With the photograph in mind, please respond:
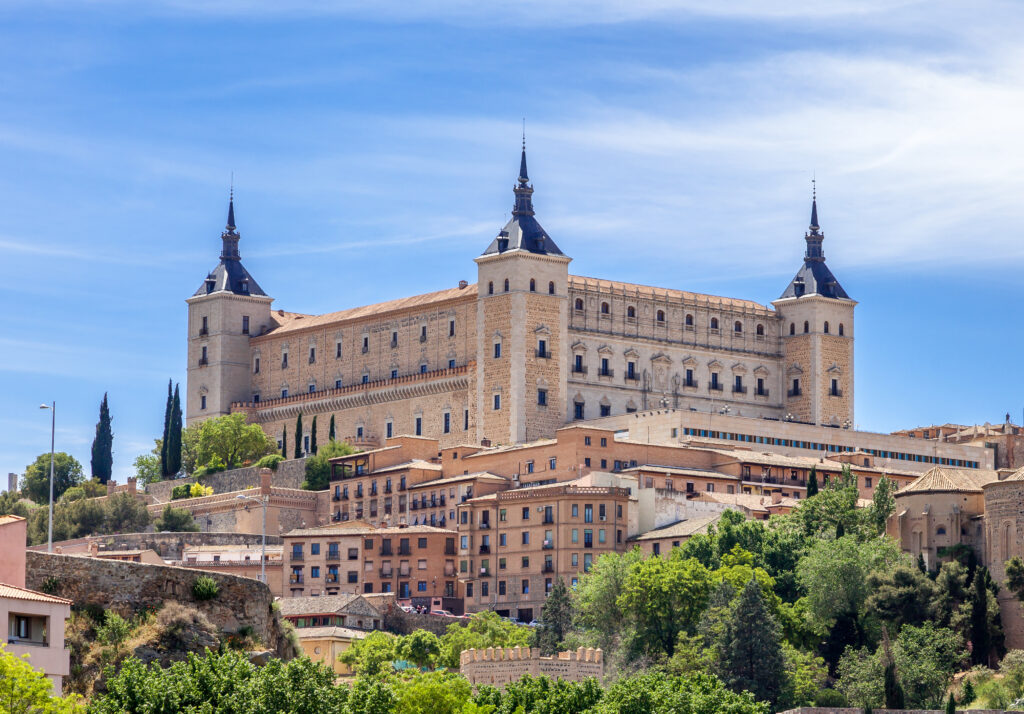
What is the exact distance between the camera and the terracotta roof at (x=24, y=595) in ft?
143

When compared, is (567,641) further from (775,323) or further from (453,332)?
(775,323)

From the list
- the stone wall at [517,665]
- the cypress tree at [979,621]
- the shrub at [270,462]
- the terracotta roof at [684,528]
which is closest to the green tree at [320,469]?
the shrub at [270,462]

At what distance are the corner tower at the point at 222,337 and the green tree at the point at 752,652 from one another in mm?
72560

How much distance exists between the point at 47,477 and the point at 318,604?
49652mm

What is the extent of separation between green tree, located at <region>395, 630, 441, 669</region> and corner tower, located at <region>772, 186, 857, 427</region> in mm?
53724

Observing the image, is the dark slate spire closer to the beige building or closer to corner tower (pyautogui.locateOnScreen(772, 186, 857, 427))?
corner tower (pyautogui.locateOnScreen(772, 186, 857, 427))

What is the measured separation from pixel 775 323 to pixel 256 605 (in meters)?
108

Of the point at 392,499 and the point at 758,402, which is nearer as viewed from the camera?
the point at 392,499

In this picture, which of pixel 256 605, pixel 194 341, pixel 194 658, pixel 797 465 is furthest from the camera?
pixel 194 341

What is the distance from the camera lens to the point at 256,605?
51062 mm

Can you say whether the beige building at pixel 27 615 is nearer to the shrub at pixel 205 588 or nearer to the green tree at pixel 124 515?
the shrub at pixel 205 588

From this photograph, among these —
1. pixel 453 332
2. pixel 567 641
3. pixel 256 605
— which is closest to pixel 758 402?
pixel 453 332

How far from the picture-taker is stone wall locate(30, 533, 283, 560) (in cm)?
12912

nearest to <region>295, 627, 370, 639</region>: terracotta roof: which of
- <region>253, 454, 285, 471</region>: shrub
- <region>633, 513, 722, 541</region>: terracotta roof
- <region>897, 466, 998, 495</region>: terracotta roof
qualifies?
<region>633, 513, 722, 541</region>: terracotta roof
